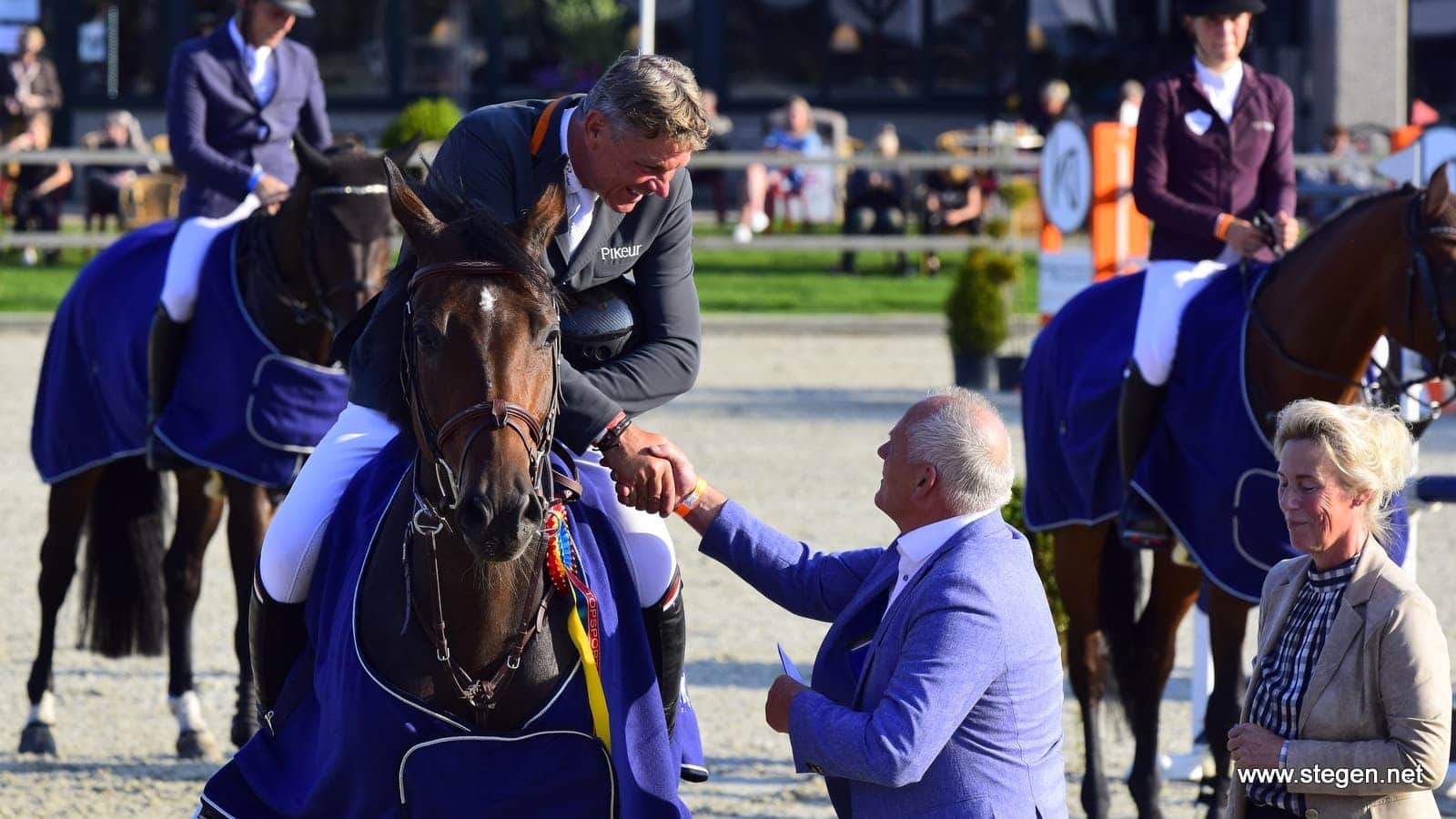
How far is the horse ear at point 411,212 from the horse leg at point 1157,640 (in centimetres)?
338

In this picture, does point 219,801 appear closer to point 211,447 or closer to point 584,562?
point 584,562

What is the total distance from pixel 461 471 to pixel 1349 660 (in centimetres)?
165

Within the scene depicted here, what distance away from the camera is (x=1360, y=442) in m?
3.46

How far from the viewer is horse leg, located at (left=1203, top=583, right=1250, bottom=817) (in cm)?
562

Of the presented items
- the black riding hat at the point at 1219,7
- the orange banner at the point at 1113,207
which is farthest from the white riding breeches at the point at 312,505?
the orange banner at the point at 1113,207

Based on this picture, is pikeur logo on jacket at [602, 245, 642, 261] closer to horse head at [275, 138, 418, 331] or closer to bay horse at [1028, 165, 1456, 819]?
bay horse at [1028, 165, 1456, 819]

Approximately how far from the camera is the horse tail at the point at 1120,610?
20.6 ft

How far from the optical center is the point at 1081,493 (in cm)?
626

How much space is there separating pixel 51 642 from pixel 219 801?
11.0ft

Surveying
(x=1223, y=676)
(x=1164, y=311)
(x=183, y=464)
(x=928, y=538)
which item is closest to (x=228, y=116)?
(x=183, y=464)

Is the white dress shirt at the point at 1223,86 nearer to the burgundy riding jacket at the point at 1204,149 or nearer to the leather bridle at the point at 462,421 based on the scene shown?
the burgundy riding jacket at the point at 1204,149

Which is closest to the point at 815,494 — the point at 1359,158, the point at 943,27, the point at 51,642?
the point at 51,642

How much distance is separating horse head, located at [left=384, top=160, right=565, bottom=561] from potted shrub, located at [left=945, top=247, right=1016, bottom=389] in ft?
34.6

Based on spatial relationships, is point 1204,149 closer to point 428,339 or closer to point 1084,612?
point 1084,612
